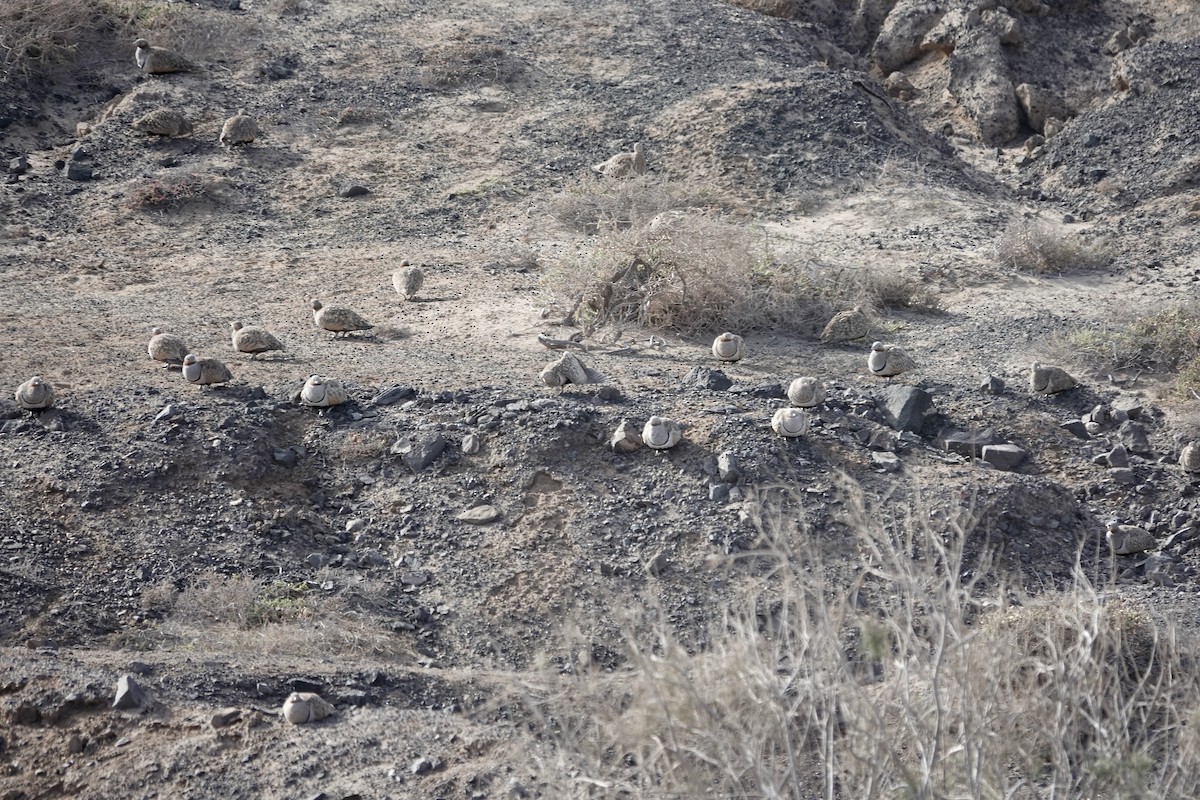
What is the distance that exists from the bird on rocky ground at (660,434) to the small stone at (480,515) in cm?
82

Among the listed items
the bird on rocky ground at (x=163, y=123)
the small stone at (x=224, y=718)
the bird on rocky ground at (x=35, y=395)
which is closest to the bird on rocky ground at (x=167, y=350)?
the bird on rocky ground at (x=35, y=395)

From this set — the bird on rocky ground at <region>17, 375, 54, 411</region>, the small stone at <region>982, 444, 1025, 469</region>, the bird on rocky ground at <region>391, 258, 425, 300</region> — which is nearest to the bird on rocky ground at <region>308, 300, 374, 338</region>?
the bird on rocky ground at <region>391, 258, 425, 300</region>

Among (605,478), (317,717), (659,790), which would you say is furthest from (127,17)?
(659,790)

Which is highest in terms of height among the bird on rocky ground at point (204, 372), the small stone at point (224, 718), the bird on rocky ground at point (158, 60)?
the bird on rocky ground at point (158, 60)

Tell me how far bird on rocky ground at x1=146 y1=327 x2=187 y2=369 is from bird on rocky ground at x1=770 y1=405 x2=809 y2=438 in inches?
135

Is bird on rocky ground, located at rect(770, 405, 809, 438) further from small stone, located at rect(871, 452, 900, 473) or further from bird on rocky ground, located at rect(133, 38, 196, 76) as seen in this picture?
bird on rocky ground, located at rect(133, 38, 196, 76)

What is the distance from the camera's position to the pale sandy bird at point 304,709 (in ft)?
14.2

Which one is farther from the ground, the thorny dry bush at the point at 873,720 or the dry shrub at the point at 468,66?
the dry shrub at the point at 468,66

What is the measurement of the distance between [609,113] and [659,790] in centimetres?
1043

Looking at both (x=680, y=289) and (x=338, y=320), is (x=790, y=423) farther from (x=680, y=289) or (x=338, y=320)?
(x=338, y=320)

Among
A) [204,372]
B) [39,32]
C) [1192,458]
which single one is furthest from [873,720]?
[39,32]

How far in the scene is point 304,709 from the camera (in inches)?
171

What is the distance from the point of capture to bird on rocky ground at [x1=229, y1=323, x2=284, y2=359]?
24.9 ft

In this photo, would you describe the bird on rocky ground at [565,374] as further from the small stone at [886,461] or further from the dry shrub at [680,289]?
the small stone at [886,461]
